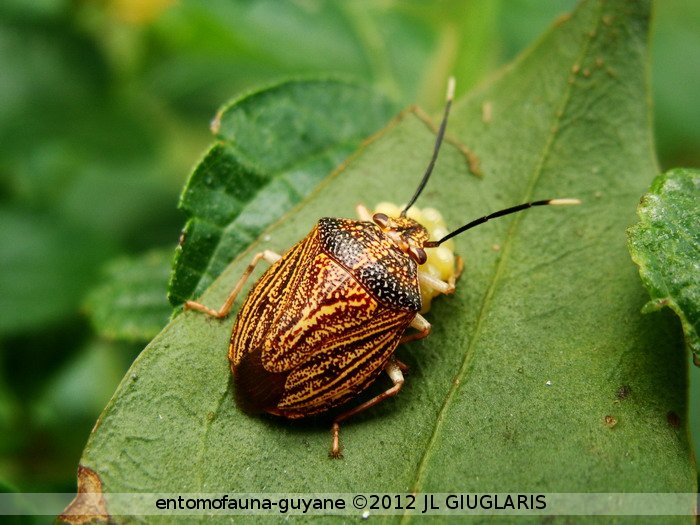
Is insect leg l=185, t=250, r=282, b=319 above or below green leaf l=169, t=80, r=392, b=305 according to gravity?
below

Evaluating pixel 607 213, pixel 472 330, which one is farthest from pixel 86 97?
pixel 607 213

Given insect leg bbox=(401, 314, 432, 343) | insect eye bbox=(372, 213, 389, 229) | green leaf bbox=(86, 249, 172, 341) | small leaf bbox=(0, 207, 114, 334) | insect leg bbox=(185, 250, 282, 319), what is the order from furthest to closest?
small leaf bbox=(0, 207, 114, 334) → green leaf bbox=(86, 249, 172, 341) → insect eye bbox=(372, 213, 389, 229) → insect leg bbox=(401, 314, 432, 343) → insect leg bbox=(185, 250, 282, 319)

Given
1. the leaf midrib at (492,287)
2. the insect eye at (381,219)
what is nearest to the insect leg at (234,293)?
the insect eye at (381,219)

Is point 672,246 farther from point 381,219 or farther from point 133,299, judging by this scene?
point 133,299

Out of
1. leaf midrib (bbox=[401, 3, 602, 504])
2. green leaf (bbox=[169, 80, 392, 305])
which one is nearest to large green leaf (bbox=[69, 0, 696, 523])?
leaf midrib (bbox=[401, 3, 602, 504])

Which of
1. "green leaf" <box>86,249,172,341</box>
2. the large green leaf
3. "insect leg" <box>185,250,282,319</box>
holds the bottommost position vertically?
the large green leaf

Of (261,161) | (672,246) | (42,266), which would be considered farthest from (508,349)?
(42,266)

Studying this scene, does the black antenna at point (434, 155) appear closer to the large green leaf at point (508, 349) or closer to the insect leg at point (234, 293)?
the large green leaf at point (508, 349)

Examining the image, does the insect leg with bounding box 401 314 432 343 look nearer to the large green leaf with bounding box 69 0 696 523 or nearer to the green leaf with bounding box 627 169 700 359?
the large green leaf with bounding box 69 0 696 523
